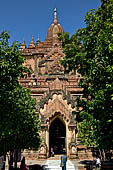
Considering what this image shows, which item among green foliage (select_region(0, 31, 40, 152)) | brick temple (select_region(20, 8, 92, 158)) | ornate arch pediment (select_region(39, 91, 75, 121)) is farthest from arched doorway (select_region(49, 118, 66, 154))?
green foliage (select_region(0, 31, 40, 152))

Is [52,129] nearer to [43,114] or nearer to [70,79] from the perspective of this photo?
[43,114]

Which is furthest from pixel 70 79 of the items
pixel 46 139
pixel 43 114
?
pixel 46 139

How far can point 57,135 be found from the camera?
81.3 ft

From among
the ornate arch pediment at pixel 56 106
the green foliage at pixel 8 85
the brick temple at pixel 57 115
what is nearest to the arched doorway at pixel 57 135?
the brick temple at pixel 57 115

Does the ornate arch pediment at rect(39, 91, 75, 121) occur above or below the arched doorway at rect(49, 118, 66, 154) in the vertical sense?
above

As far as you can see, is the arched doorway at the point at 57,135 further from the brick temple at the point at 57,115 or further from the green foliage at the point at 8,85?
the green foliage at the point at 8,85

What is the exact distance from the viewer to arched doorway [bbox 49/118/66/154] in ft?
81.2

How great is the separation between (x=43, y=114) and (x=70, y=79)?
11821 mm

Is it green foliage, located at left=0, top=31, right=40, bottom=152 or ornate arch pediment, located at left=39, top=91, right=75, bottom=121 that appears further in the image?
ornate arch pediment, located at left=39, top=91, right=75, bottom=121

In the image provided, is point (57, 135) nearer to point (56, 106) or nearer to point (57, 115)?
point (57, 115)

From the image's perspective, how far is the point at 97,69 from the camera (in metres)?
10.0

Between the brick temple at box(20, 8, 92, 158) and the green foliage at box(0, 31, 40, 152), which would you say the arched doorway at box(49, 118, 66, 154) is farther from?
the green foliage at box(0, 31, 40, 152)

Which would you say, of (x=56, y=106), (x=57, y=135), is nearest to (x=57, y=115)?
(x=56, y=106)

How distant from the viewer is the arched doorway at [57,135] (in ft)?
81.2
